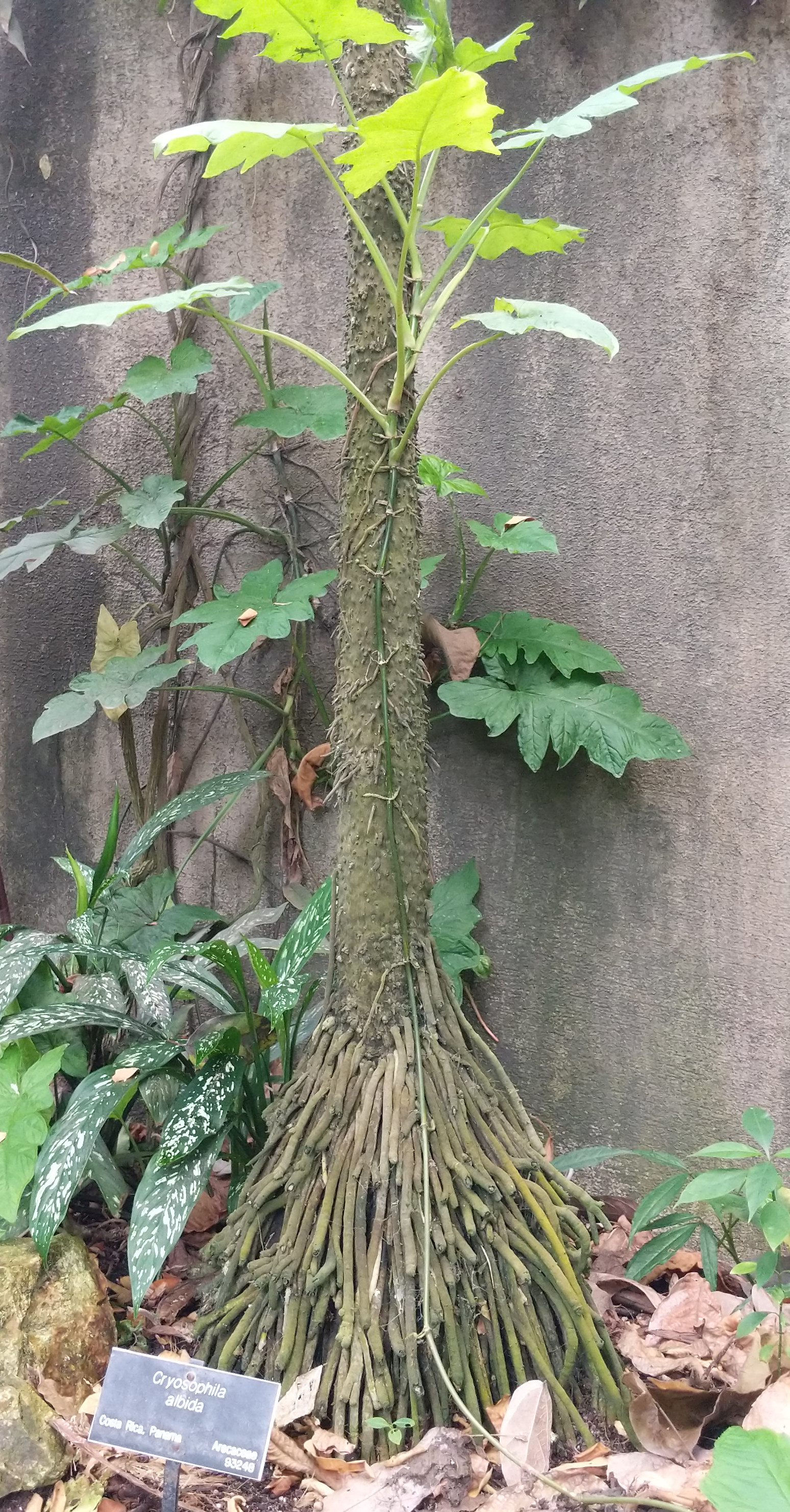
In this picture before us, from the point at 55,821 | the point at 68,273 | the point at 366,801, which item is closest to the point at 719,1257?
the point at 366,801

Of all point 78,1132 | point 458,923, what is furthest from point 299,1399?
point 458,923

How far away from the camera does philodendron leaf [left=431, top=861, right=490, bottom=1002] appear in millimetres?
1779

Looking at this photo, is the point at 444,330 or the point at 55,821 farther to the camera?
the point at 55,821

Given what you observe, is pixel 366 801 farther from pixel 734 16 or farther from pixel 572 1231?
pixel 734 16

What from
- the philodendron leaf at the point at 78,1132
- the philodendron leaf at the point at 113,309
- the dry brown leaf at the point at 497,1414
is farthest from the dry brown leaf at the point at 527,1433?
the philodendron leaf at the point at 113,309

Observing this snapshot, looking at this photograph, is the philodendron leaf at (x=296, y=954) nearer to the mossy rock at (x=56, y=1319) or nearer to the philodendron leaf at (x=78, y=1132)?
the philodendron leaf at (x=78, y=1132)

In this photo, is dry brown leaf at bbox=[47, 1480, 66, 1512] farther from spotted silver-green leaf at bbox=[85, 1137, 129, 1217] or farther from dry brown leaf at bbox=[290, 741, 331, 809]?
dry brown leaf at bbox=[290, 741, 331, 809]

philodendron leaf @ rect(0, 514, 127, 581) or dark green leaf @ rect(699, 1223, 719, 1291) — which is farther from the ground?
philodendron leaf @ rect(0, 514, 127, 581)

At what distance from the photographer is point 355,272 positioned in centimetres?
136

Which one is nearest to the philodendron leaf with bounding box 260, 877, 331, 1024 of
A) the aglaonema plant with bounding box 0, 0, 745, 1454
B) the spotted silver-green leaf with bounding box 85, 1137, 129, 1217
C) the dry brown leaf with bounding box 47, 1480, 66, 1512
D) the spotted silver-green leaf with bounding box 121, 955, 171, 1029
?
the aglaonema plant with bounding box 0, 0, 745, 1454

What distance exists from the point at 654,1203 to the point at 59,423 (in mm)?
1658

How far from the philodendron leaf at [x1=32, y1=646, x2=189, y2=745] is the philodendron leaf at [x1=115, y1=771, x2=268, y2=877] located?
200mm

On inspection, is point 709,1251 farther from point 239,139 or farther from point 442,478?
point 239,139

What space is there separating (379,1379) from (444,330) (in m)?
1.68
